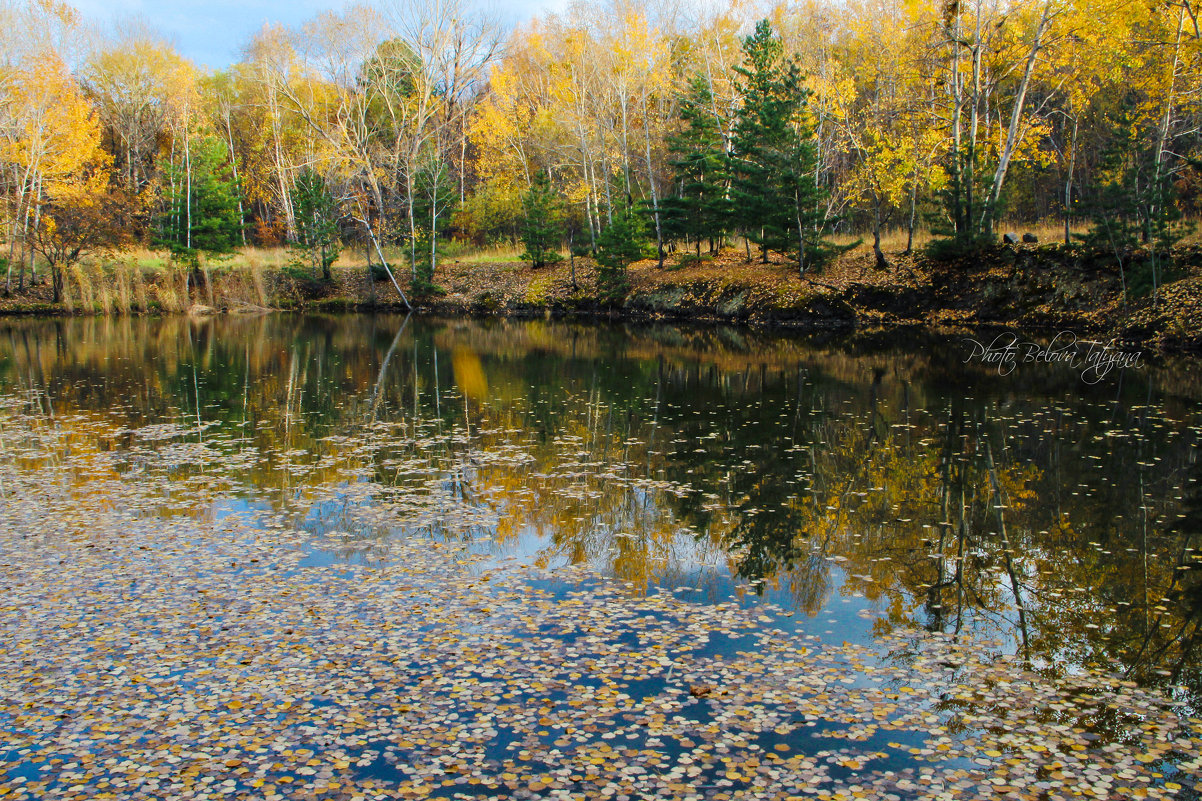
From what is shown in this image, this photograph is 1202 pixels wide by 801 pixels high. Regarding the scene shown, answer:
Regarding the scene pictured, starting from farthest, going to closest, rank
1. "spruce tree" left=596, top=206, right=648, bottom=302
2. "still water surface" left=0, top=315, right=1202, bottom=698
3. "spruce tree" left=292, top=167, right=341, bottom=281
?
"spruce tree" left=292, top=167, right=341, bottom=281 → "spruce tree" left=596, top=206, right=648, bottom=302 → "still water surface" left=0, top=315, right=1202, bottom=698

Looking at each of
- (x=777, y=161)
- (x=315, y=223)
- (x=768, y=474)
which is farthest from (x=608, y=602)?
(x=315, y=223)

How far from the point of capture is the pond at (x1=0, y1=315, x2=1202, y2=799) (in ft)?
19.6

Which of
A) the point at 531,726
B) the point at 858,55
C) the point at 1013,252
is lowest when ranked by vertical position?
the point at 531,726

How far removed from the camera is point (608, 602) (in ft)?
28.7

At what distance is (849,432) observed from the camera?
17.0 metres

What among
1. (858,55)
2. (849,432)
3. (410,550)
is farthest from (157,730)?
(858,55)

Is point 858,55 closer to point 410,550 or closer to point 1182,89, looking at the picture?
point 1182,89

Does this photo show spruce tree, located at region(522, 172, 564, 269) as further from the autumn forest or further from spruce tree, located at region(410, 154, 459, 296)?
spruce tree, located at region(410, 154, 459, 296)

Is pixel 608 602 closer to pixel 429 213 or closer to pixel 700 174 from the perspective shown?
pixel 700 174

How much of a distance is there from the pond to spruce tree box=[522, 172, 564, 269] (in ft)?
107

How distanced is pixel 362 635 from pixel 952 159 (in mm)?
32804

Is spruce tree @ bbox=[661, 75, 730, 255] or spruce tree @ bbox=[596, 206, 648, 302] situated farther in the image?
spruce tree @ bbox=[596, 206, 648, 302]

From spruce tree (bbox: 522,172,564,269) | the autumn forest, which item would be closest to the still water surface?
the autumn forest

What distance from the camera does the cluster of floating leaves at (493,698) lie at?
5.73 meters
